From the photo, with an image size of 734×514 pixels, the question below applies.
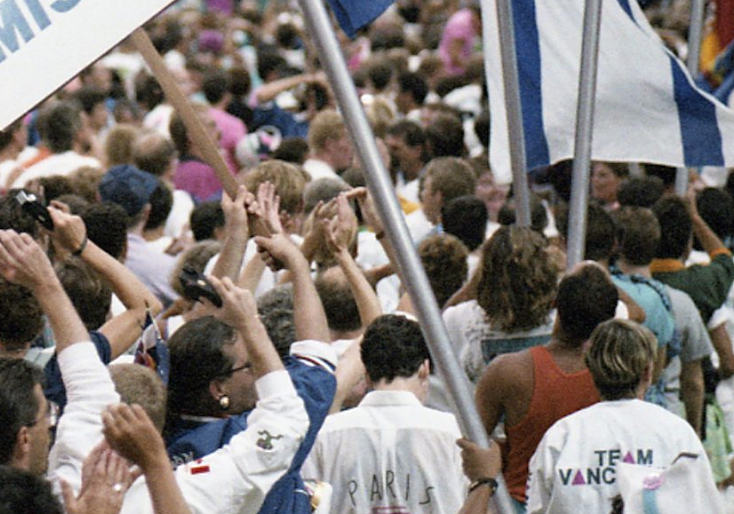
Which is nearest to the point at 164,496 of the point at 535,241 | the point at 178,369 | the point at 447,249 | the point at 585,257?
the point at 178,369

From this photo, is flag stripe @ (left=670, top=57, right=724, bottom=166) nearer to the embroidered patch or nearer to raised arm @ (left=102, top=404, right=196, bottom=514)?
the embroidered patch

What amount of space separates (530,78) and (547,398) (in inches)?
70.6

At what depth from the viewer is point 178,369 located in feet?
15.4

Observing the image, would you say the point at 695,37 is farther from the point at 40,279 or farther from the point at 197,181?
the point at 40,279

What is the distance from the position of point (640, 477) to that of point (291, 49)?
15.0m

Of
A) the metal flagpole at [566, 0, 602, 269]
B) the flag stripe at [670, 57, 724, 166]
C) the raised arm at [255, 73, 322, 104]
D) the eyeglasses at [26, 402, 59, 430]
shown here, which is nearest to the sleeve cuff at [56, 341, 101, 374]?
the eyeglasses at [26, 402, 59, 430]

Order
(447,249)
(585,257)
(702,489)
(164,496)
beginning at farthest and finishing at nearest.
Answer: (585,257) < (447,249) < (702,489) < (164,496)

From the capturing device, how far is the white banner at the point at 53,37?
4.21m

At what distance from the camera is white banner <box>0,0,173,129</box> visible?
13.8 feet

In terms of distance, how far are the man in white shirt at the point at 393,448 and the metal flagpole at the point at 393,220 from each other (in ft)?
2.54

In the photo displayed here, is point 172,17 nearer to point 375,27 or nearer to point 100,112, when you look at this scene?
point 375,27

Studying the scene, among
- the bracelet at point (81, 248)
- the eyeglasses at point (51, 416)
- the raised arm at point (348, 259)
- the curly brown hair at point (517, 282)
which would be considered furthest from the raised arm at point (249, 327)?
the curly brown hair at point (517, 282)

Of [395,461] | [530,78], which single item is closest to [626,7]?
[530,78]

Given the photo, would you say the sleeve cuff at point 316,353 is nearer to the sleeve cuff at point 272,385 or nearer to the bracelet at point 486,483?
the sleeve cuff at point 272,385
